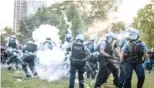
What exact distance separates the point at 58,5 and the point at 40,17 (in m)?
4.75

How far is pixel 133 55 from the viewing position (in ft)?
39.7

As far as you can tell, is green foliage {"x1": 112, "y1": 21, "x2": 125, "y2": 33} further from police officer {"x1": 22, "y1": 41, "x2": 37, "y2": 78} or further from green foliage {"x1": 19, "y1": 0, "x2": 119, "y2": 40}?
police officer {"x1": 22, "y1": 41, "x2": 37, "y2": 78}

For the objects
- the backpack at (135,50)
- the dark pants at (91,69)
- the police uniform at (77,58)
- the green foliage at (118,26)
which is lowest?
the dark pants at (91,69)

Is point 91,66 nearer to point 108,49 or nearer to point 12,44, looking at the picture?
point 12,44

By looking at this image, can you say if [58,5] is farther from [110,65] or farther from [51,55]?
[110,65]

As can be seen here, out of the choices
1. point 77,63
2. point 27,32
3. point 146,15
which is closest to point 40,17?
point 27,32

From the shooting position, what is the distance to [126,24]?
2752cm

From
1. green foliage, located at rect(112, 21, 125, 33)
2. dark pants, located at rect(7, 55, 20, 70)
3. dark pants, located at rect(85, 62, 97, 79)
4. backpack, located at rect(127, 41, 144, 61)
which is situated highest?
backpack, located at rect(127, 41, 144, 61)

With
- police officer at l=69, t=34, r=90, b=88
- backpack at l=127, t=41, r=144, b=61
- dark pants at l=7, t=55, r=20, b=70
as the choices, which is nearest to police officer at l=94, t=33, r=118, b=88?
police officer at l=69, t=34, r=90, b=88

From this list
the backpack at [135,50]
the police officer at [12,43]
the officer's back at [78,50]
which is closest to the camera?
the backpack at [135,50]

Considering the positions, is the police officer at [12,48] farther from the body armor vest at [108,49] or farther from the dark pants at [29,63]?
the body armor vest at [108,49]

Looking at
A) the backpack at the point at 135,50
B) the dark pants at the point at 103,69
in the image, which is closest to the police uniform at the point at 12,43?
the dark pants at the point at 103,69

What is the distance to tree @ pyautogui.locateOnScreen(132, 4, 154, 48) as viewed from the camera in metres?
29.2

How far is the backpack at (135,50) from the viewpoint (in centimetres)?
1203
